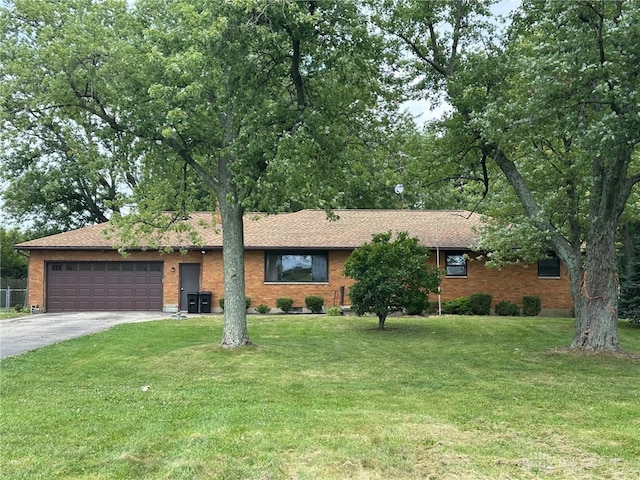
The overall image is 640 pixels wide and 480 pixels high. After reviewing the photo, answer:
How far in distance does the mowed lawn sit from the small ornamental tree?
286cm

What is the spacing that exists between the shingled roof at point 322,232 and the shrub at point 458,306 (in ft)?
7.13

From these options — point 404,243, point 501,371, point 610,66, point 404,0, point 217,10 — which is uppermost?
point 404,0

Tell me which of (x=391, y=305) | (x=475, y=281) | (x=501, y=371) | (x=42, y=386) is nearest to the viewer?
(x=42, y=386)

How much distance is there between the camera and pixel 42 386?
27.9ft

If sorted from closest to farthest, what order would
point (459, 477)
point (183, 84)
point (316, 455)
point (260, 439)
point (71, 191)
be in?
point (459, 477)
point (316, 455)
point (260, 439)
point (183, 84)
point (71, 191)

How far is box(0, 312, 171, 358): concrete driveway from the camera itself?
13406mm

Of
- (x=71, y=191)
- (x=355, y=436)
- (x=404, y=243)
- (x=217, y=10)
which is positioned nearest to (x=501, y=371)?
(x=355, y=436)

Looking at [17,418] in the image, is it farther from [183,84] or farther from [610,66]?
[610,66]

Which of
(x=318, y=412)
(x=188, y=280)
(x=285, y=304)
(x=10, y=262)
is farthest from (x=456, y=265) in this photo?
(x=10, y=262)

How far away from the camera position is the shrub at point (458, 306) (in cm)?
2216

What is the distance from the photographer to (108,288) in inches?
953

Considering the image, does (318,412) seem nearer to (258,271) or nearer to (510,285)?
(258,271)

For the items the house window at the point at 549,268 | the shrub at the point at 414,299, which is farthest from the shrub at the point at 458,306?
the shrub at the point at 414,299

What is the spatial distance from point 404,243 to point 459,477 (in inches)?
470
